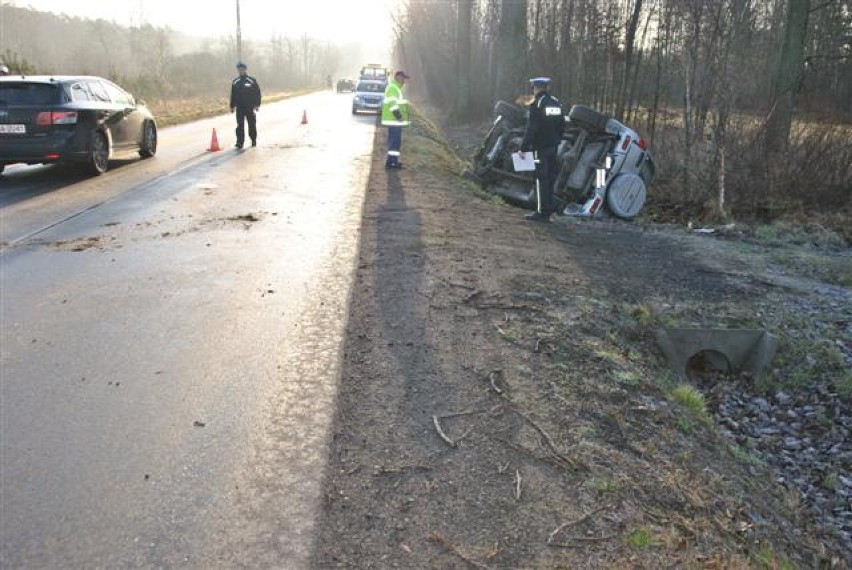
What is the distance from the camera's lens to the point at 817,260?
8945 mm

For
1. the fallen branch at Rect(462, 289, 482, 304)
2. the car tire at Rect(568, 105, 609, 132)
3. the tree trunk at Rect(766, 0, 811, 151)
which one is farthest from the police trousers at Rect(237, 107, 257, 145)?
the fallen branch at Rect(462, 289, 482, 304)

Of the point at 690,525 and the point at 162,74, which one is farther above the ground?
the point at 162,74

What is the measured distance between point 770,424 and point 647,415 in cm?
178

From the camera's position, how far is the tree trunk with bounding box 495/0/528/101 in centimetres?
2184

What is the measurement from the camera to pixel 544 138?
994 cm

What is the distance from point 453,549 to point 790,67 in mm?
13654

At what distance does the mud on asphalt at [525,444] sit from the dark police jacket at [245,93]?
1058cm

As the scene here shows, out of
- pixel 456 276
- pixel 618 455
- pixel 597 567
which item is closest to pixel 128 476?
pixel 597 567

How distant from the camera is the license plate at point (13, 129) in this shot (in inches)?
449

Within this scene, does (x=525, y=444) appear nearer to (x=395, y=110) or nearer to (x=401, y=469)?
(x=401, y=469)

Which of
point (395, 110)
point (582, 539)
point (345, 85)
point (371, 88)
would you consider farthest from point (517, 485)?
point (345, 85)

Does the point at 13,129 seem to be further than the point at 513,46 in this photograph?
No

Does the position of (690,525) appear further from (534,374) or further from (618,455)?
(534,374)

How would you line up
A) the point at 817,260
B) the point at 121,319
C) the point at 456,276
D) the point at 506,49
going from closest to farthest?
the point at 121,319 → the point at 456,276 → the point at 817,260 → the point at 506,49
